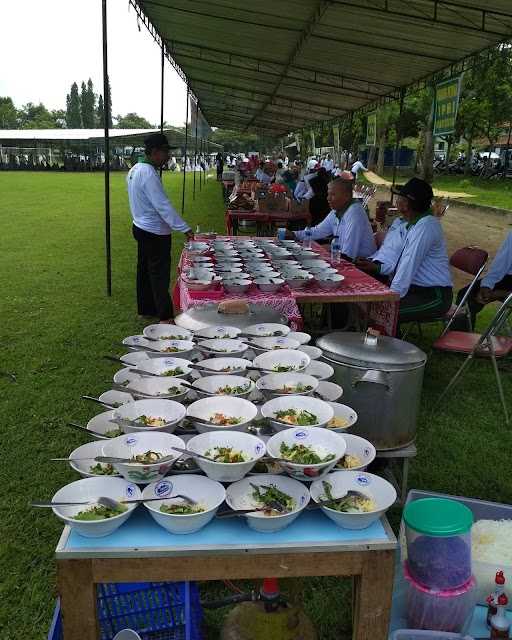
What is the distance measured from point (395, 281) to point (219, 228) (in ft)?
26.8

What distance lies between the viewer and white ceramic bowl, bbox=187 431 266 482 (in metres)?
1.49

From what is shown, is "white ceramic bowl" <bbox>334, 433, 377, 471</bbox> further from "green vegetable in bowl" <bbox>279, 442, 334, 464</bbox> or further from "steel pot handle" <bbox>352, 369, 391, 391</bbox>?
"steel pot handle" <bbox>352, 369, 391, 391</bbox>

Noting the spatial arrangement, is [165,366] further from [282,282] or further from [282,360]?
[282,282]

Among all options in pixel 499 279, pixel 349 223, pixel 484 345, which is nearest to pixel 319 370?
pixel 484 345

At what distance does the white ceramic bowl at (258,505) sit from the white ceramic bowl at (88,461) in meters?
0.36

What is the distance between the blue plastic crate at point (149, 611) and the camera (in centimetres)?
175

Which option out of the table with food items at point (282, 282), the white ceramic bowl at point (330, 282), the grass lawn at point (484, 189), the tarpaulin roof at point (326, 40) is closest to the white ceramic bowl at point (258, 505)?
the table with food items at point (282, 282)

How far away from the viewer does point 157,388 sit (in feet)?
6.48

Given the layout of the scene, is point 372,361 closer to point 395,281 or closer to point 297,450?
point 297,450

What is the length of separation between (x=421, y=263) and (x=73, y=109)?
10213cm

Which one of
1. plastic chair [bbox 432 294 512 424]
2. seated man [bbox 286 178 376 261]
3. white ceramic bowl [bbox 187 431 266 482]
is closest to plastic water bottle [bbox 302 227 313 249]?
seated man [bbox 286 178 376 261]

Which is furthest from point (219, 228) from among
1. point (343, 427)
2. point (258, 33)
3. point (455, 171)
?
point (455, 171)

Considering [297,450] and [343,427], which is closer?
[297,450]

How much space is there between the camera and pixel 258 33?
773 cm
